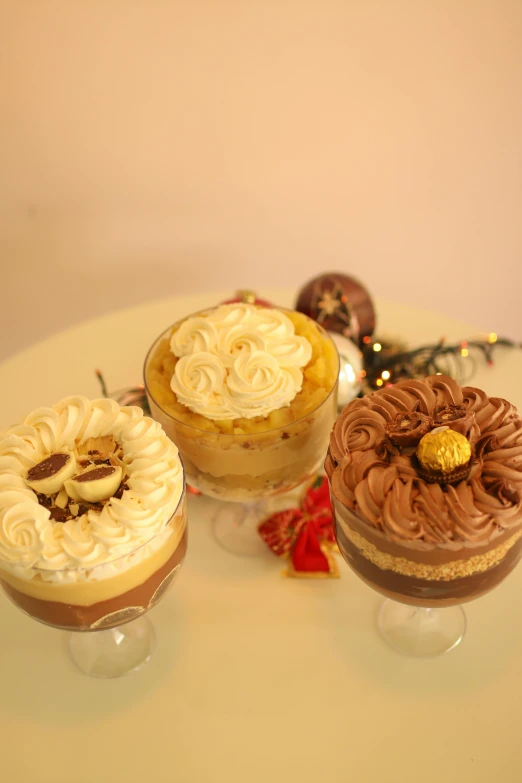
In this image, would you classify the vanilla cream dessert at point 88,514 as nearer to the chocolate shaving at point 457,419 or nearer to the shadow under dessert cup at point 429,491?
the shadow under dessert cup at point 429,491

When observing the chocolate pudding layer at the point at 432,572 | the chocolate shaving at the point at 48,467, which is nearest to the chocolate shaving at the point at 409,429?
the chocolate pudding layer at the point at 432,572

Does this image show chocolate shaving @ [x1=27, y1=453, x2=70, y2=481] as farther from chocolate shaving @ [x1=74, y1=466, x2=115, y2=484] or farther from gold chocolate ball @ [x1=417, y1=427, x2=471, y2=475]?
gold chocolate ball @ [x1=417, y1=427, x2=471, y2=475]

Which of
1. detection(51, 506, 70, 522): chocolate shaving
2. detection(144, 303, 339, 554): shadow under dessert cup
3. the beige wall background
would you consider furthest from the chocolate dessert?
the beige wall background

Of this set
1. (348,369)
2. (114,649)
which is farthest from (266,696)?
(348,369)

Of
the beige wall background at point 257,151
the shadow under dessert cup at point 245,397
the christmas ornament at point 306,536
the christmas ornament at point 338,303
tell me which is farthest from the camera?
the beige wall background at point 257,151

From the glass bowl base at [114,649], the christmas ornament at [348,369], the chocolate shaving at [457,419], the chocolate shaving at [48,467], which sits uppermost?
the chocolate shaving at [48,467]

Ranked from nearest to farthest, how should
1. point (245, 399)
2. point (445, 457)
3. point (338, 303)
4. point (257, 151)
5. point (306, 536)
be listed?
point (445, 457), point (245, 399), point (306, 536), point (338, 303), point (257, 151)

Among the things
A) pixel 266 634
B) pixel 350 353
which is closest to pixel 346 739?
pixel 266 634

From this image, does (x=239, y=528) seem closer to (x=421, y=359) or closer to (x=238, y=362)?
(x=238, y=362)
